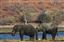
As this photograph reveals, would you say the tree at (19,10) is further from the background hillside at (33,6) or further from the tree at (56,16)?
the tree at (56,16)

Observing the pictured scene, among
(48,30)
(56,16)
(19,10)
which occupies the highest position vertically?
(19,10)

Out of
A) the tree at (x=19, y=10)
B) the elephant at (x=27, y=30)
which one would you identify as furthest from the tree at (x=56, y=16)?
the elephant at (x=27, y=30)

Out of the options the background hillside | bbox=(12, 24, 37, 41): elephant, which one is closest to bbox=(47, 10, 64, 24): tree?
the background hillside

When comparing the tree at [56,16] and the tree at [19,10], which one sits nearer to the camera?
the tree at [56,16]

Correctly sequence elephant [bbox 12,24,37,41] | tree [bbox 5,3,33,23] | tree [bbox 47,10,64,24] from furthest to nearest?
tree [bbox 5,3,33,23] → tree [bbox 47,10,64,24] → elephant [bbox 12,24,37,41]

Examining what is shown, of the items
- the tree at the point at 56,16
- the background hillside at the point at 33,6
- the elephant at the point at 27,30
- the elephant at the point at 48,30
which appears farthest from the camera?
the background hillside at the point at 33,6

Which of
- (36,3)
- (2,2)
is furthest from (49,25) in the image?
(2,2)

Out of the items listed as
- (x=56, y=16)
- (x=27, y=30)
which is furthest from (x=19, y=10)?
(x=27, y=30)

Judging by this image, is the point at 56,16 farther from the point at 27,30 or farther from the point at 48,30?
the point at 27,30

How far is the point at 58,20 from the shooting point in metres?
8.25

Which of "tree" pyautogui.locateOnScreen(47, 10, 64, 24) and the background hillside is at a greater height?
the background hillside

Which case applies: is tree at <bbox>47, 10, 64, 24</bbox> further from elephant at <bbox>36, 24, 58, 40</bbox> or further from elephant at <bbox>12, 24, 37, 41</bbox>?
elephant at <bbox>12, 24, 37, 41</bbox>

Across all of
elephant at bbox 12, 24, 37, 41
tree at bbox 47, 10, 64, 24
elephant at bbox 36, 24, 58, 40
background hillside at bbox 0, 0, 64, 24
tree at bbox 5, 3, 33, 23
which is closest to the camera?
elephant at bbox 12, 24, 37, 41

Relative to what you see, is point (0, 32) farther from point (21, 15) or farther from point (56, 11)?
point (56, 11)
